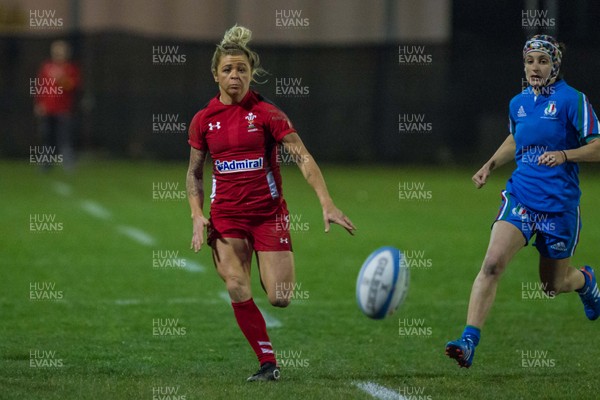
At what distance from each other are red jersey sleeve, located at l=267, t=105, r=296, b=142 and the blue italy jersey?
1589 millimetres

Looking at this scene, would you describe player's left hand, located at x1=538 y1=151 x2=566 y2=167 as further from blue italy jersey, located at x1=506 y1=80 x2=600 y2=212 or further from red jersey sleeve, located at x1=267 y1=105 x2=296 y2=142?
red jersey sleeve, located at x1=267 y1=105 x2=296 y2=142

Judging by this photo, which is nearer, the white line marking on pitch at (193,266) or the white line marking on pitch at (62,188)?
the white line marking on pitch at (193,266)

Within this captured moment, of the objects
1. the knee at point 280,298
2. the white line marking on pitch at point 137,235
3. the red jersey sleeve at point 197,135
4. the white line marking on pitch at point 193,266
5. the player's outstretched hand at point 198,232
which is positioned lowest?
the white line marking on pitch at point 137,235

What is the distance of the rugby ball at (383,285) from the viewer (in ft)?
22.8

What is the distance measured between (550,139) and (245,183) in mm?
1996

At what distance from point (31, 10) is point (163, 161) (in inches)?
185

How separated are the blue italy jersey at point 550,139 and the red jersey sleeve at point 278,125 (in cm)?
159

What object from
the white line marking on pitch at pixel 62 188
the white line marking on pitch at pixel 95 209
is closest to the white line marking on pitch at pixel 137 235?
the white line marking on pitch at pixel 95 209

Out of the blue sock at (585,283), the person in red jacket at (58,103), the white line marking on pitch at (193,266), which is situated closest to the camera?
the blue sock at (585,283)

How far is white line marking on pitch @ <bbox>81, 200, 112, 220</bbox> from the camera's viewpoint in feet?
56.4

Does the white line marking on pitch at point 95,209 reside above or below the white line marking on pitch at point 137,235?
below

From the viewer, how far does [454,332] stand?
362 inches

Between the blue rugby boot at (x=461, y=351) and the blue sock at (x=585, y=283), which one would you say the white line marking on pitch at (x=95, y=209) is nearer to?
the blue sock at (x=585, y=283)

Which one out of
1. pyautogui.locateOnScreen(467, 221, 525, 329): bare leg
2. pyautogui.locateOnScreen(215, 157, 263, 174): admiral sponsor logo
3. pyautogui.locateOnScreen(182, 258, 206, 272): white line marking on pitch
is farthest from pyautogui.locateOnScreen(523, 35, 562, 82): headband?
pyautogui.locateOnScreen(182, 258, 206, 272): white line marking on pitch
